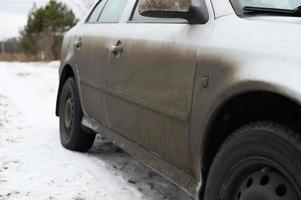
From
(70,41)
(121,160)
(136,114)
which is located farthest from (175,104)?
(70,41)

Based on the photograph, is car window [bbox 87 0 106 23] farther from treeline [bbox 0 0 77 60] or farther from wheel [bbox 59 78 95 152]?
treeline [bbox 0 0 77 60]

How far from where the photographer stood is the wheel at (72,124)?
205 inches

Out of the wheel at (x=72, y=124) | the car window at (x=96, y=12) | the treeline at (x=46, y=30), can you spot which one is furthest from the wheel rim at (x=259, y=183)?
the treeline at (x=46, y=30)

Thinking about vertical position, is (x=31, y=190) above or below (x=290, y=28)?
below

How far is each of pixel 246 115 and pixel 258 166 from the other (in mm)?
331

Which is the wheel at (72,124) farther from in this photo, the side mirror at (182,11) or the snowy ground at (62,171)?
the side mirror at (182,11)

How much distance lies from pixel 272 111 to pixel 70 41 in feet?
11.0

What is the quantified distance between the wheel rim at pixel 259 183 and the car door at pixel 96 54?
1885 millimetres

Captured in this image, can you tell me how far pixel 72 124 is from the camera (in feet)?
17.4

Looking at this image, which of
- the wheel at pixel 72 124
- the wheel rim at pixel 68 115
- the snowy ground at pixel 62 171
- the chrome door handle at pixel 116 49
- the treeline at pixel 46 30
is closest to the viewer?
the chrome door handle at pixel 116 49

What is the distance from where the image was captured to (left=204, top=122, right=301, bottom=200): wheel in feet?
7.31

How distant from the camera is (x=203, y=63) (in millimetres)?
2820

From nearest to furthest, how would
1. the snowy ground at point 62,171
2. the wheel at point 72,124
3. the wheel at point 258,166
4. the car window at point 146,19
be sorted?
the wheel at point 258,166, the car window at point 146,19, the snowy ground at point 62,171, the wheel at point 72,124

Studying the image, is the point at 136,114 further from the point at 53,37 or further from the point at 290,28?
the point at 53,37
